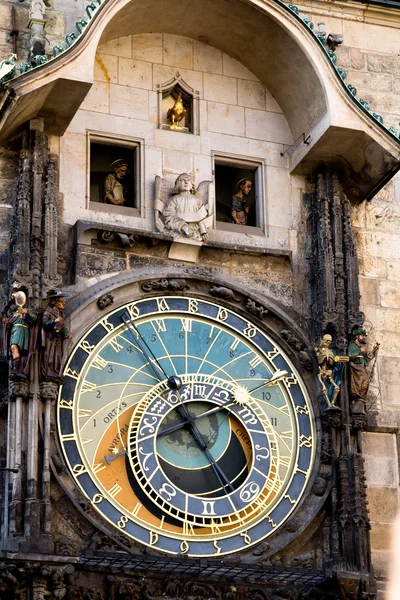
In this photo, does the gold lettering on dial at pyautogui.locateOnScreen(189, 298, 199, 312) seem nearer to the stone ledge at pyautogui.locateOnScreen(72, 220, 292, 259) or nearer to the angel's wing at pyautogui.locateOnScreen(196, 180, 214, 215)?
the stone ledge at pyautogui.locateOnScreen(72, 220, 292, 259)

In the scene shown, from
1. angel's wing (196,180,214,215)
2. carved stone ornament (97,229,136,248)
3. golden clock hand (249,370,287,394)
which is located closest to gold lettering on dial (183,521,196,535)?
golden clock hand (249,370,287,394)

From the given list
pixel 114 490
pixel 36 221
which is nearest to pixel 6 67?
pixel 36 221

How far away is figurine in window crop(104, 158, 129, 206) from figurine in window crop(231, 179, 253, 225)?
89cm

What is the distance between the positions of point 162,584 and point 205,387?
158cm

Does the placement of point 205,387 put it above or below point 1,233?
below

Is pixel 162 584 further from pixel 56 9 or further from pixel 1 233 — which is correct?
pixel 56 9

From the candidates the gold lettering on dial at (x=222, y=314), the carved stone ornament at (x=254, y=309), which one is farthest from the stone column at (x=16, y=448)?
the carved stone ornament at (x=254, y=309)

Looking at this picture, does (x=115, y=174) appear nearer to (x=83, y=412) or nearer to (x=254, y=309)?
(x=254, y=309)

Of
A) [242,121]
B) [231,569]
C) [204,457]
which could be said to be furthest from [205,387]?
[242,121]

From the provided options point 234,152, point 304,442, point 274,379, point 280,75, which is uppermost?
point 280,75

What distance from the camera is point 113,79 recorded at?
1477 centimetres

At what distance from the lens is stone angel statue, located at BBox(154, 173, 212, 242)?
1426 cm

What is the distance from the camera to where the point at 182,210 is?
14.3 meters

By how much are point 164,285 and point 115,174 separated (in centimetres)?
109
